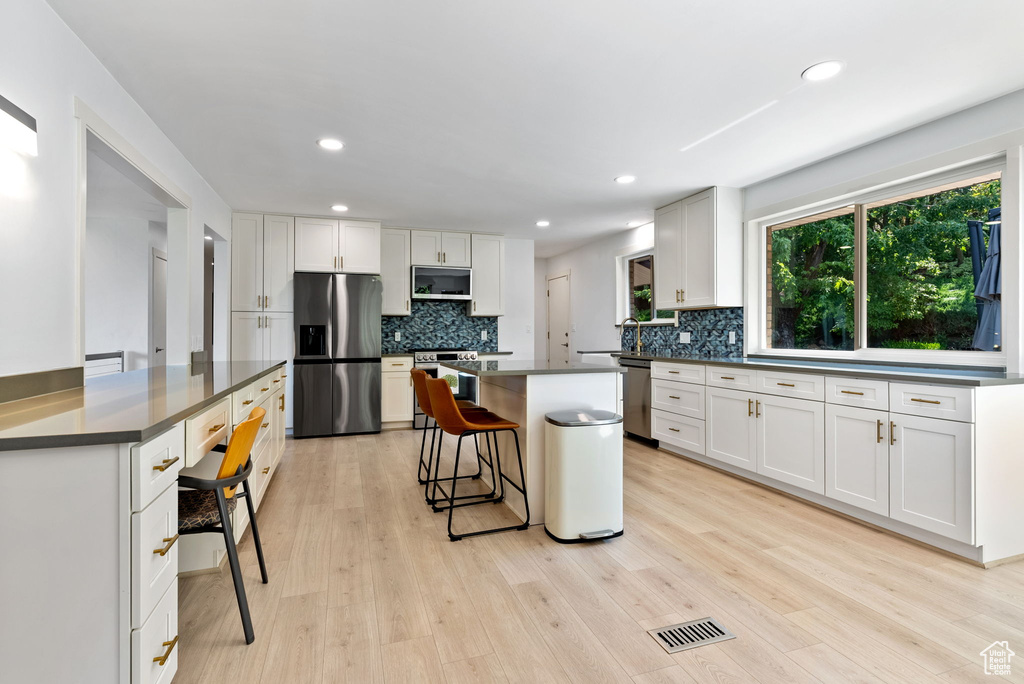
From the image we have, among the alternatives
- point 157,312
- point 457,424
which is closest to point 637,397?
point 457,424

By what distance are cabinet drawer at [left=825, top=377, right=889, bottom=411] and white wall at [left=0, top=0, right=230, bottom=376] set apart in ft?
12.6

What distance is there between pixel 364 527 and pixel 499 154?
8.45 feet

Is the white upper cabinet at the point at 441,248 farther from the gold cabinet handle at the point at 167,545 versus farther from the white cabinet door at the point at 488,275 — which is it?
the gold cabinet handle at the point at 167,545

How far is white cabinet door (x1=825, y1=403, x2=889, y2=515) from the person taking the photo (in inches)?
104

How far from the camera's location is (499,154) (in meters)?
3.46

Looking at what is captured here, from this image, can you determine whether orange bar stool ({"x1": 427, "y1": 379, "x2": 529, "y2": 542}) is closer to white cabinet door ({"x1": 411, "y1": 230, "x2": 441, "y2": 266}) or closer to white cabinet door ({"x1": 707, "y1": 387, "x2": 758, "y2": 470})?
white cabinet door ({"x1": 707, "y1": 387, "x2": 758, "y2": 470})

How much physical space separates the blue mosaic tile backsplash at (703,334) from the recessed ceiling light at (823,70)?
222cm

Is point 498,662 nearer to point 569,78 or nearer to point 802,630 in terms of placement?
point 802,630

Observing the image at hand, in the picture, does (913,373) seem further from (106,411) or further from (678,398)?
(106,411)

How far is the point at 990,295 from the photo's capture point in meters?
2.71

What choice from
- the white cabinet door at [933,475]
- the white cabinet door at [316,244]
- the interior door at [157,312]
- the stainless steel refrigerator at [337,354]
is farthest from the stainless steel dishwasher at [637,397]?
the interior door at [157,312]

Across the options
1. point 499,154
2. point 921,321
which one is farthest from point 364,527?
point 921,321

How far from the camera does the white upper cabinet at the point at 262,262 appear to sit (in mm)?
5031

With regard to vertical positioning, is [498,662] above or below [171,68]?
below
